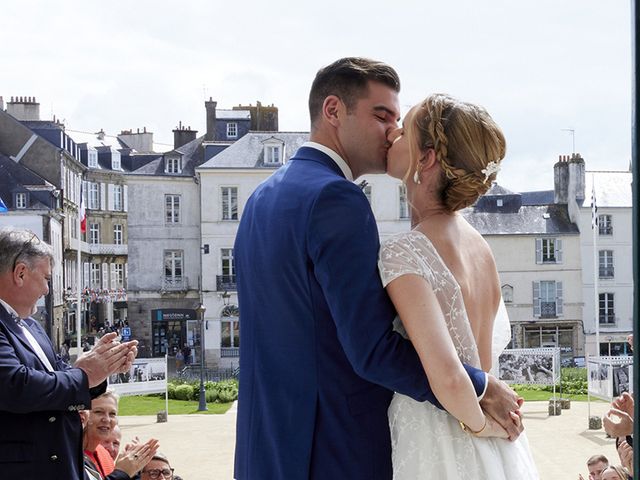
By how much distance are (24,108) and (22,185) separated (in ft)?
22.2

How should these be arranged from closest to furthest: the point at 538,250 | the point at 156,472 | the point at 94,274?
the point at 156,472
the point at 538,250
the point at 94,274

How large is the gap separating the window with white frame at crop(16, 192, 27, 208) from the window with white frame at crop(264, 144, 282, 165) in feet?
28.5

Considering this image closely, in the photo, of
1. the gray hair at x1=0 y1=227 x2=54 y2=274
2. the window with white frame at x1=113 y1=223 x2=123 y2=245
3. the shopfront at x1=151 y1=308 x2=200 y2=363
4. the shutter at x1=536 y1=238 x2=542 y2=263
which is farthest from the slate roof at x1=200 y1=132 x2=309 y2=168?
the gray hair at x1=0 y1=227 x2=54 y2=274

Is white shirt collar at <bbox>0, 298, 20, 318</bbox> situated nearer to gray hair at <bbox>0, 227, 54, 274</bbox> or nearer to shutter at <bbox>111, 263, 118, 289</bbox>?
gray hair at <bbox>0, 227, 54, 274</bbox>

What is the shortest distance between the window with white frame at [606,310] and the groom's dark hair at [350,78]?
110 feet

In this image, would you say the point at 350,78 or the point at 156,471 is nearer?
the point at 350,78

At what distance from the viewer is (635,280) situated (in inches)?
43.3

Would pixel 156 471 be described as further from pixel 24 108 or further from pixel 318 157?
pixel 24 108

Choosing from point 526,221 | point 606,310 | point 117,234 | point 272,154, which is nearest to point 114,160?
point 117,234

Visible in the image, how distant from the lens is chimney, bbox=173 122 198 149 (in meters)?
38.8

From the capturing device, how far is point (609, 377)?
15.9 meters

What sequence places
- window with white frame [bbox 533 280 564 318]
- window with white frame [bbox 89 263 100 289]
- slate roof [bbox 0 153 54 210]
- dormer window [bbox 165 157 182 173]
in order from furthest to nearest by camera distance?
window with white frame [bbox 89 263 100 289], dormer window [bbox 165 157 182 173], window with white frame [bbox 533 280 564 318], slate roof [bbox 0 153 54 210]

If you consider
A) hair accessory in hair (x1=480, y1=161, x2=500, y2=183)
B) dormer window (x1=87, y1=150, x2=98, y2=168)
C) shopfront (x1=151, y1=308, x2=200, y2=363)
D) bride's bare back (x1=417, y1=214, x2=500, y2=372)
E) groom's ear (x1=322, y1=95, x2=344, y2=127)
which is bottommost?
shopfront (x1=151, y1=308, x2=200, y2=363)

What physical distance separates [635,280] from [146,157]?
42.8 meters
